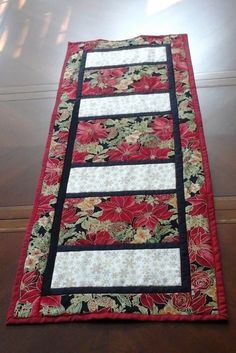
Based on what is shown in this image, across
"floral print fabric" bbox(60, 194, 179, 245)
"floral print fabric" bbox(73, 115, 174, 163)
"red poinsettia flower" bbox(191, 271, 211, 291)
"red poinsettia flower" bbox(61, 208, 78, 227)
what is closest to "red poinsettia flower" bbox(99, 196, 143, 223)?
"floral print fabric" bbox(60, 194, 179, 245)

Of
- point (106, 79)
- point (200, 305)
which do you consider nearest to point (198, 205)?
point (200, 305)

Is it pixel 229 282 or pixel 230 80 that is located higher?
pixel 230 80

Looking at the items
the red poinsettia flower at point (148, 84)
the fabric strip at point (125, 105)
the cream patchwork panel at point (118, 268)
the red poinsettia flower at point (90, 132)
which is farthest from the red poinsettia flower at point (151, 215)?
the red poinsettia flower at point (148, 84)

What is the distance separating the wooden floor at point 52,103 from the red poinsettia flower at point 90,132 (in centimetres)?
19

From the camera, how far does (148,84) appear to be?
1916 millimetres

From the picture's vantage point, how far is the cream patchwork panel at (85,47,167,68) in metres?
2.04

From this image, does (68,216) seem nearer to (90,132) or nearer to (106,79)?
(90,132)

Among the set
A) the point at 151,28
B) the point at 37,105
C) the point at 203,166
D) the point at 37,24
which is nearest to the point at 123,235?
the point at 203,166

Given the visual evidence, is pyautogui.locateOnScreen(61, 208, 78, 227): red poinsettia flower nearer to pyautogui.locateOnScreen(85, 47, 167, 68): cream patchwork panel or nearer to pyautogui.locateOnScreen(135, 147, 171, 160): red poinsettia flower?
pyautogui.locateOnScreen(135, 147, 171, 160): red poinsettia flower

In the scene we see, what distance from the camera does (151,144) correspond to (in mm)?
1665

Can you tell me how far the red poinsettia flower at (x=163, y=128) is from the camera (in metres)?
1.69

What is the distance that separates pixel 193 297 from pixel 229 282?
134 millimetres

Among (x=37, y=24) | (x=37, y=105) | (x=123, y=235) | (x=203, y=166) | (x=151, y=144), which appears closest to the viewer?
(x=123, y=235)

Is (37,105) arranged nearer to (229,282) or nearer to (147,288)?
(147,288)
